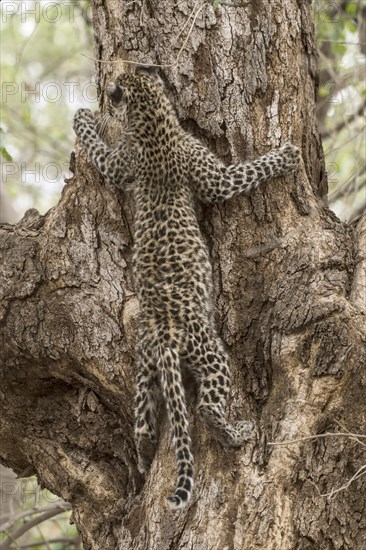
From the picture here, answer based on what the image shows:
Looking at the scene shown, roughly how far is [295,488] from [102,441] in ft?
5.12

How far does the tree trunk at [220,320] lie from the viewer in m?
5.67

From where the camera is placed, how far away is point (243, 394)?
241 inches

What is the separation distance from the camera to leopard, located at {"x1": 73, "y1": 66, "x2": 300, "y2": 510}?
237 inches

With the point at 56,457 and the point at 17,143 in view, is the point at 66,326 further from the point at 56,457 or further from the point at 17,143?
the point at 17,143

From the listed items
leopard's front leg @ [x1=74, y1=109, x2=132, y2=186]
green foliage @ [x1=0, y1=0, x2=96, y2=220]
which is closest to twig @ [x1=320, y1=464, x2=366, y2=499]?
leopard's front leg @ [x1=74, y1=109, x2=132, y2=186]

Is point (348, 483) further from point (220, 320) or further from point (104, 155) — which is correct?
point (104, 155)

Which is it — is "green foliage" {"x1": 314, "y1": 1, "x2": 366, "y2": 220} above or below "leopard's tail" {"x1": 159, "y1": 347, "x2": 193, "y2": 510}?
above

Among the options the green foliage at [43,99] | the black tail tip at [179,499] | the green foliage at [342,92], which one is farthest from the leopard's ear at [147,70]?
the green foliage at [43,99]

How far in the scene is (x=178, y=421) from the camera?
19.3 ft

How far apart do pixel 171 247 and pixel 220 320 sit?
2.29 feet

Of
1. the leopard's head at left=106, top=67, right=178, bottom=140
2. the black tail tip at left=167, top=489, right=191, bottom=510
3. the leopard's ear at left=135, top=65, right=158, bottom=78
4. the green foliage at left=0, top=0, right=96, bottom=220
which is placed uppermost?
the green foliage at left=0, top=0, right=96, bottom=220

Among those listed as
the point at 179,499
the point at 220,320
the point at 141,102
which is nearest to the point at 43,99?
the point at 141,102

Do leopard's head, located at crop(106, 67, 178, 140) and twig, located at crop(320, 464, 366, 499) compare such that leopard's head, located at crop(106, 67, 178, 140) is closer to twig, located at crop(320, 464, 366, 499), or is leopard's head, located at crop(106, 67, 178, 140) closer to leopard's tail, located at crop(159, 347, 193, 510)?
leopard's tail, located at crop(159, 347, 193, 510)

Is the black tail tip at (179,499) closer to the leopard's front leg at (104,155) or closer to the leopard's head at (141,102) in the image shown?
the leopard's front leg at (104,155)
